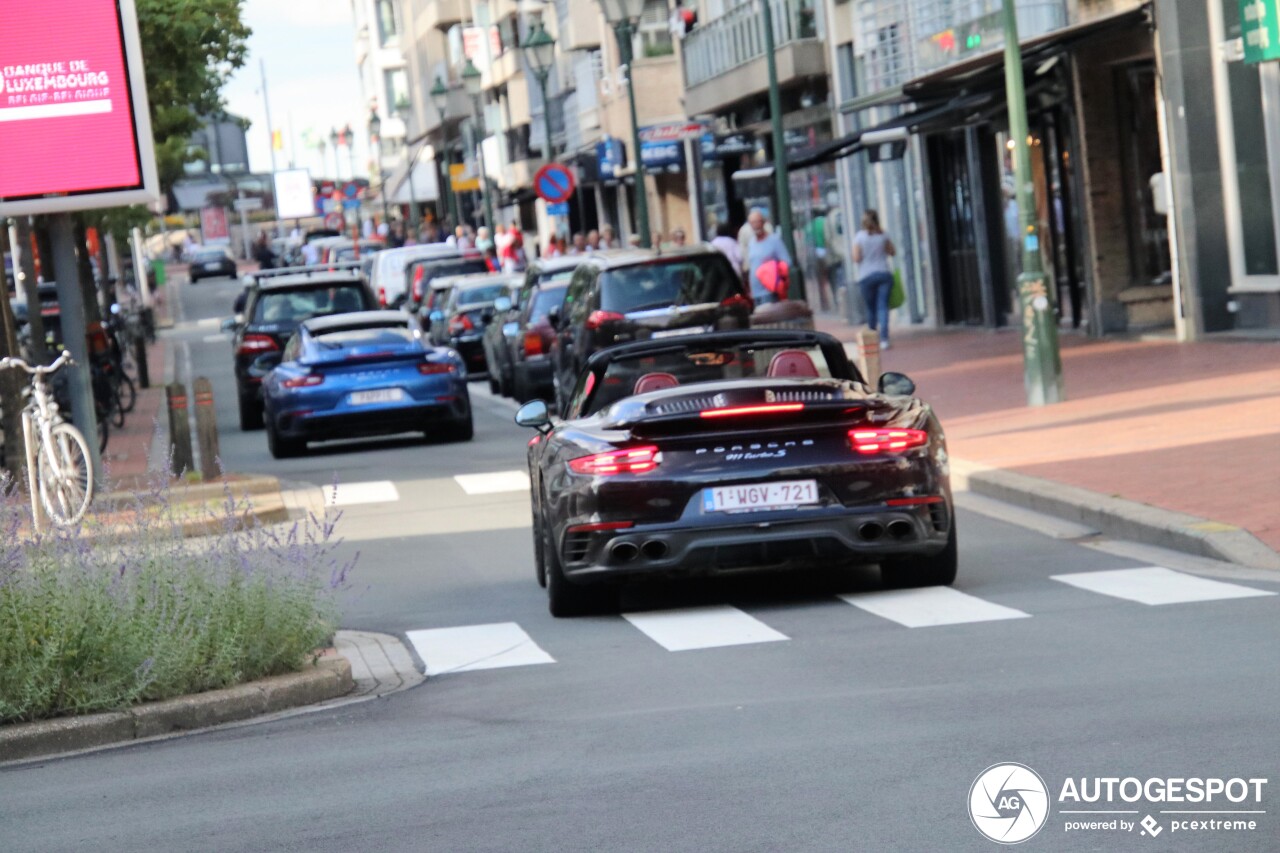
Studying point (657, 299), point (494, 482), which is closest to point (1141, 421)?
point (494, 482)

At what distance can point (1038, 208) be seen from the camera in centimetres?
3098

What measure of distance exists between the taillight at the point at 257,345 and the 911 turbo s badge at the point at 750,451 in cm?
1704

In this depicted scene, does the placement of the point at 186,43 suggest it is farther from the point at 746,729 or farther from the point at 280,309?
the point at 746,729

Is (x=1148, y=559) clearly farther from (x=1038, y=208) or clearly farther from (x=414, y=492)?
(x=1038, y=208)

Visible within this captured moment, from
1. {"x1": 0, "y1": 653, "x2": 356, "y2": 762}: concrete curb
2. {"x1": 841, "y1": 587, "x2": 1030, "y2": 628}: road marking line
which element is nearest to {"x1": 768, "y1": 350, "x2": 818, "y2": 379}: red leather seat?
{"x1": 841, "y1": 587, "x2": 1030, "y2": 628}: road marking line

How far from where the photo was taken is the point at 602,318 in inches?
874

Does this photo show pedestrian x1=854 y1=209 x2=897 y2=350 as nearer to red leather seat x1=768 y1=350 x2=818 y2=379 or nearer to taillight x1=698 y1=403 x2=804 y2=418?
red leather seat x1=768 y1=350 x2=818 y2=379

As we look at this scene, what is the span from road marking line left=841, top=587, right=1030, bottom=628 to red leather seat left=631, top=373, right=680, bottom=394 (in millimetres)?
1404

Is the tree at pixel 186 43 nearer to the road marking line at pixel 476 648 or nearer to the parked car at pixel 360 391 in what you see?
the parked car at pixel 360 391

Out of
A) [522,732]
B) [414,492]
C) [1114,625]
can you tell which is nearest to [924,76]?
[414,492]

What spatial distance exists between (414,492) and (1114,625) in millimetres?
10070

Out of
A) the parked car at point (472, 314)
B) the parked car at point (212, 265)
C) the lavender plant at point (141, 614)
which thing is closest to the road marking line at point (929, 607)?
the lavender plant at point (141, 614)

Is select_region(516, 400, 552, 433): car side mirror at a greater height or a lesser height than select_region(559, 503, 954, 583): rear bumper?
greater

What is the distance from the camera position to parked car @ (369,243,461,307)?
48.4 meters
